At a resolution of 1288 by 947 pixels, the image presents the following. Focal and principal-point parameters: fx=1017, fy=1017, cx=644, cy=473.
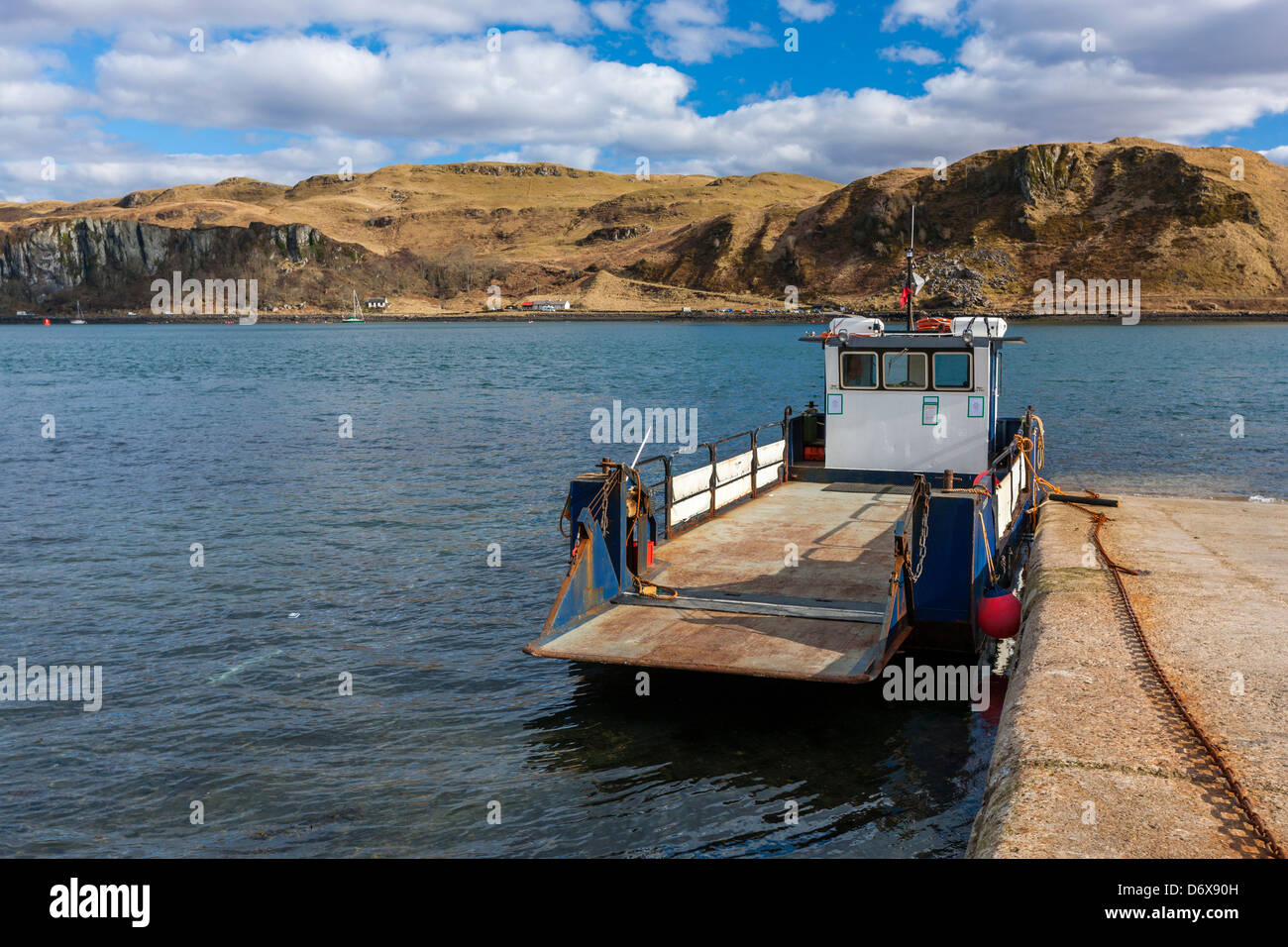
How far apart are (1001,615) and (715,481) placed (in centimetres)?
609

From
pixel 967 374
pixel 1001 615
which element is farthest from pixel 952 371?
pixel 1001 615

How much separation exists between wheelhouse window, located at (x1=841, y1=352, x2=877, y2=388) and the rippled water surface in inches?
Answer: 250

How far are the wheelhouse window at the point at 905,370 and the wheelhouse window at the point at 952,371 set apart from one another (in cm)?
27

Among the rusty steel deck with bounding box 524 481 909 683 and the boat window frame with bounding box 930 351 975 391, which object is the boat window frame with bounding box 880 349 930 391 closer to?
the boat window frame with bounding box 930 351 975 391

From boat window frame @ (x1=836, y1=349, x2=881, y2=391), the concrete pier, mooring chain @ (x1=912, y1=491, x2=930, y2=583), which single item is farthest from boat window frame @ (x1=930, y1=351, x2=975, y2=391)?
mooring chain @ (x1=912, y1=491, x2=930, y2=583)

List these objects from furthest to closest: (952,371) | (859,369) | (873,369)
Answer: (859,369), (873,369), (952,371)

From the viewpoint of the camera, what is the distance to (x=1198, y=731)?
7.60 meters

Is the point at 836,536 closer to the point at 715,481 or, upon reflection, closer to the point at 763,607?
the point at 715,481

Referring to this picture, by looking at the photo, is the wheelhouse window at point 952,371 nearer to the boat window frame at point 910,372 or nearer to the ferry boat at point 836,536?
the ferry boat at point 836,536

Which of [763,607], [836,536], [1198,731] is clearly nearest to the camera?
[1198,731]

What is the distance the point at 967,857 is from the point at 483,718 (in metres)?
6.56

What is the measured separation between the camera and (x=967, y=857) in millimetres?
6637

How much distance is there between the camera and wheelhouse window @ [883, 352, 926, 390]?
17.9 meters

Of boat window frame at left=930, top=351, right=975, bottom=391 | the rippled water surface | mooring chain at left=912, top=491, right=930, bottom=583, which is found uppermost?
boat window frame at left=930, top=351, right=975, bottom=391
